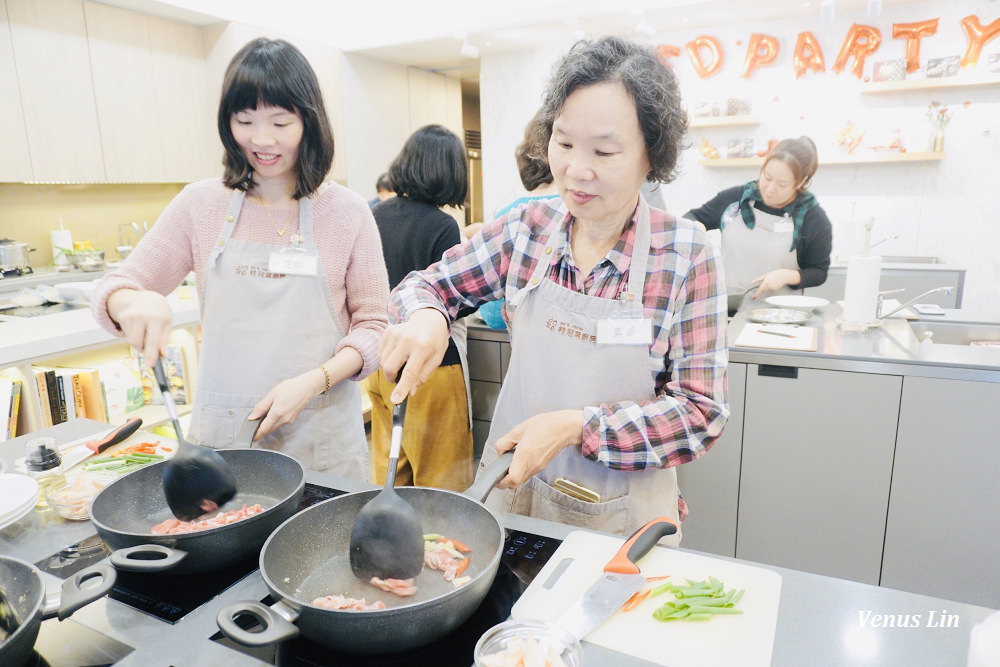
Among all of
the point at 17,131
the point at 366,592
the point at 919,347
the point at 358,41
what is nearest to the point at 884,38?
the point at 919,347

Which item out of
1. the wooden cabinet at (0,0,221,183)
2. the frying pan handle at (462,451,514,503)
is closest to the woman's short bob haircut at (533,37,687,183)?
the frying pan handle at (462,451,514,503)

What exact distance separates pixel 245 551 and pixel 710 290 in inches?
32.3

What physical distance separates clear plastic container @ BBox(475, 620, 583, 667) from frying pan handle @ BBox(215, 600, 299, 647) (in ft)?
0.65

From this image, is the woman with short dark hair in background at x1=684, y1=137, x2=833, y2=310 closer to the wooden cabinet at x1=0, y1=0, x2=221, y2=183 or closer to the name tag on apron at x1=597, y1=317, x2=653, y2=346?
the name tag on apron at x1=597, y1=317, x2=653, y2=346

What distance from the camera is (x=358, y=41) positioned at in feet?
17.3

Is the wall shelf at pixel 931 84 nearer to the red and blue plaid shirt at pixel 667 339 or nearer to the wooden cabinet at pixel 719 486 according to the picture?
the wooden cabinet at pixel 719 486

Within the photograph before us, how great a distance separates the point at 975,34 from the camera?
3934 millimetres

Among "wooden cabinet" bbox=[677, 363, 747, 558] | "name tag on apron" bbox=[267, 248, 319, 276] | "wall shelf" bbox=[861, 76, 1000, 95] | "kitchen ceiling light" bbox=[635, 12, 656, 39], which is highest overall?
"kitchen ceiling light" bbox=[635, 12, 656, 39]

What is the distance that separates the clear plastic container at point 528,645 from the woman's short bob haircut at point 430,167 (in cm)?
190

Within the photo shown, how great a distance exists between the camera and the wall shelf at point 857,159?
4.10 metres

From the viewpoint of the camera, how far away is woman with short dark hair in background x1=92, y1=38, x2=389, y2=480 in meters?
1.36

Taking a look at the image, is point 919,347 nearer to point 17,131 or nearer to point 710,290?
point 710,290

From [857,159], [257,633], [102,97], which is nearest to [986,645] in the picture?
[257,633]

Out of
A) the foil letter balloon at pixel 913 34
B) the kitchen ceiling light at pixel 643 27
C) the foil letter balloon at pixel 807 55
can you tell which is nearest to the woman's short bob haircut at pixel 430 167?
the kitchen ceiling light at pixel 643 27
